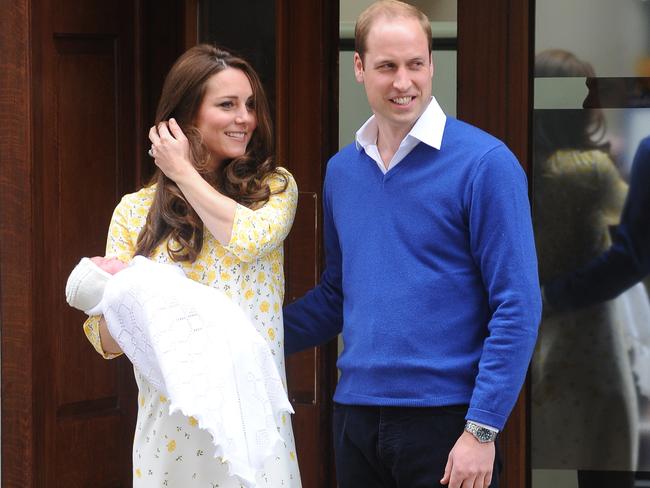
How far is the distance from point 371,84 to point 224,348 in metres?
0.70

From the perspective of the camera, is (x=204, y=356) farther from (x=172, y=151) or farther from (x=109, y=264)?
(x=172, y=151)

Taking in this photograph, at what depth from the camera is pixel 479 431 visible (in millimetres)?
2734

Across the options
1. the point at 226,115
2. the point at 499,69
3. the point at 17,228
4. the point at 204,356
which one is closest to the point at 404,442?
the point at 204,356

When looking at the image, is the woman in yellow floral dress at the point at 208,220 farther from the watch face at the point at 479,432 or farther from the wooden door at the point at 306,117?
the wooden door at the point at 306,117

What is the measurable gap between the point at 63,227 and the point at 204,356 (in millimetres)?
1585

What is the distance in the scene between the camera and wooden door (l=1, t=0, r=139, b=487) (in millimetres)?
4094

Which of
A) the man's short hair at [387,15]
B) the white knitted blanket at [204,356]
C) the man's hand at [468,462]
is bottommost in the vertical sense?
the man's hand at [468,462]

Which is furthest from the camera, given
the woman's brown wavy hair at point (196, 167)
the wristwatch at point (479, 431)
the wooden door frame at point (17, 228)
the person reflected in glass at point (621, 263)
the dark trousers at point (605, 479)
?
the wooden door frame at point (17, 228)

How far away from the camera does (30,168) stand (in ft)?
13.4

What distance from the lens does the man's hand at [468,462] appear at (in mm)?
2748

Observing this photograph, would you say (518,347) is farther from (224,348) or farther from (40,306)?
(40,306)

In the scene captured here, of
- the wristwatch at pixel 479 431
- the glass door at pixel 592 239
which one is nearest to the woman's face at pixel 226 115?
the wristwatch at pixel 479 431

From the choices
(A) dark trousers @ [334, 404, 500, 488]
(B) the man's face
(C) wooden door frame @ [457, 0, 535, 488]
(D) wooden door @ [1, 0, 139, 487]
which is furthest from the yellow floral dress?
(D) wooden door @ [1, 0, 139, 487]

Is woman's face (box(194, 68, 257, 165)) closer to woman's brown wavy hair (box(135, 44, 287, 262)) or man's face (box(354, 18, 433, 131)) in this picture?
woman's brown wavy hair (box(135, 44, 287, 262))
